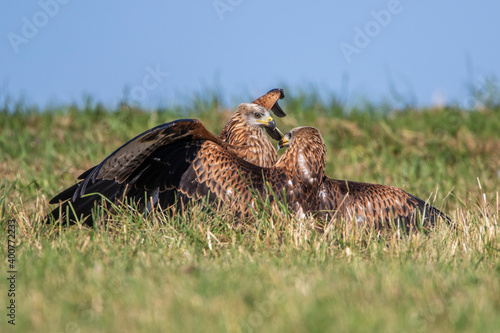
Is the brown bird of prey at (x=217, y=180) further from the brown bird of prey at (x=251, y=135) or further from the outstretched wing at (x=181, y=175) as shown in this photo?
the brown bird of prey at (x=251, y=135)

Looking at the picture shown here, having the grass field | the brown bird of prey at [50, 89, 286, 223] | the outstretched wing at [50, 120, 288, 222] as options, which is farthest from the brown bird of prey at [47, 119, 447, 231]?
the brown bird of prey at [50, 89, 286, 223]

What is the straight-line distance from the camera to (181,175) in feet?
14.3

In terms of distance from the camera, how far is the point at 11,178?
6891mm

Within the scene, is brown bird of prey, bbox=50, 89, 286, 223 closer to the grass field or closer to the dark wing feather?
the dark wing feather

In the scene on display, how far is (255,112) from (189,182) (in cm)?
91

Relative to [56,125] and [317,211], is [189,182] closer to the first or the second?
[317,211]

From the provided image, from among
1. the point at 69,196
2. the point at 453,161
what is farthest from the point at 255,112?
the point at 453,161

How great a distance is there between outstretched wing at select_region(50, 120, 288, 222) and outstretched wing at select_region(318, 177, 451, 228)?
1.44 feet

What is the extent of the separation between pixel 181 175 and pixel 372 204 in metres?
1.28

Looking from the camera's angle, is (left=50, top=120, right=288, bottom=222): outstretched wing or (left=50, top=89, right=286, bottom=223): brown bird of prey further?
(left=50, top=89, right=286, bottom=223): brown bird of prey

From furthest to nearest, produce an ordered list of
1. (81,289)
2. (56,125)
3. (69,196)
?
(56,125), (69,196), (81,289)

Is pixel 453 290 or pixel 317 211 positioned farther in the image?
A: pixel 317 211

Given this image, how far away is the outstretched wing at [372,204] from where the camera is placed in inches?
173

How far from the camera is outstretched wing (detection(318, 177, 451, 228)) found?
4.39 metres
